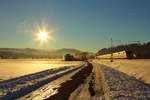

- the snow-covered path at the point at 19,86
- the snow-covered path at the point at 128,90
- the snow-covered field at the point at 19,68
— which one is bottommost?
the snow-covered path at the point at 128,90

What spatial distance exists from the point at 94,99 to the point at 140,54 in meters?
53.8

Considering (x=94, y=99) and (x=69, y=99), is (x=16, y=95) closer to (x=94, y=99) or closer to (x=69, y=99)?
(x=69, y=99)

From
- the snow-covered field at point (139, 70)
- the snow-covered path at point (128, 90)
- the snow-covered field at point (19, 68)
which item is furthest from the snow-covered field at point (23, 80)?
the snow-covered field at point (139, 70)

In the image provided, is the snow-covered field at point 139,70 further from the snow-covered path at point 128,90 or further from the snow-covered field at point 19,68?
the snow-covered field at point 19,68

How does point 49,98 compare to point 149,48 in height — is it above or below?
below

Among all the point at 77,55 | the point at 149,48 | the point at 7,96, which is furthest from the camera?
the point at 77,55

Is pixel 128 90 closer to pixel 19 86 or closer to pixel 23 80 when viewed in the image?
pixel 19 86

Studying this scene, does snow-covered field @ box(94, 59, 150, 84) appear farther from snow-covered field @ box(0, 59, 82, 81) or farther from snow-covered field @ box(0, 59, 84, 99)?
snow-covered field @ box(0, 59, 82, 81)

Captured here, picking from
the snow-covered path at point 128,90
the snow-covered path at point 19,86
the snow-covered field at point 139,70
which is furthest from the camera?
the snow-covered field at point 139,70

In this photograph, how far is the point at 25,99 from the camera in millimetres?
10508

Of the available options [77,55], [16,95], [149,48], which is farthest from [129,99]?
[77,55]

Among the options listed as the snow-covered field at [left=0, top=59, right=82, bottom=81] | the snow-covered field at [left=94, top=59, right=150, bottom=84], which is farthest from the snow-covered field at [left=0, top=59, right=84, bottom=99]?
the snow-covered field at [left=94, top=59, right=150, bottom=84]

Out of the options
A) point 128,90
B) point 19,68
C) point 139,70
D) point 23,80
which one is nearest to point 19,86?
point 23,80

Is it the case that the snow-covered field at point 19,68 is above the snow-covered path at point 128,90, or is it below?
above
